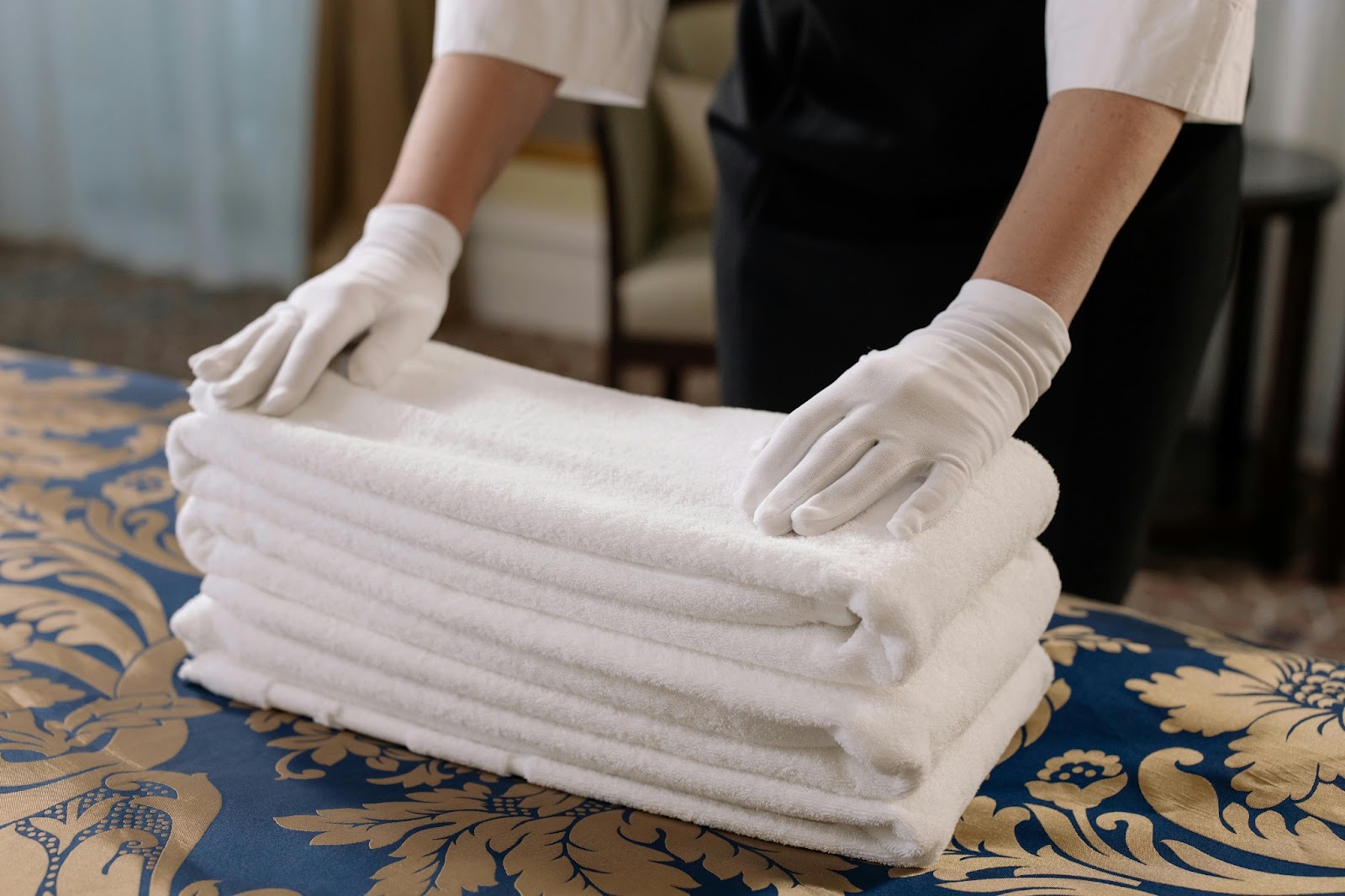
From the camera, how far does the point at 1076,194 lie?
77 centimetres

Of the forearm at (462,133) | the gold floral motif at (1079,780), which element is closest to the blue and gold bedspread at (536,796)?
the gold floral motif at (1079,780)

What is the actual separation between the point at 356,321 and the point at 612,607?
1.09 ft

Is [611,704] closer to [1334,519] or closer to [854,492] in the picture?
[854,492]

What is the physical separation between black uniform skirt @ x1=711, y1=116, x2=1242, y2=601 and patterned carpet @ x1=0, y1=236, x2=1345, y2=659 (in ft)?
4.47

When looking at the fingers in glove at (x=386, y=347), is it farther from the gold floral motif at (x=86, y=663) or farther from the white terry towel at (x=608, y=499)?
the gold floral motif at (x=86, y=663)

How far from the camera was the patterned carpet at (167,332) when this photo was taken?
7.89ft

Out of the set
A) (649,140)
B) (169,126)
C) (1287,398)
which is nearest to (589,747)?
(1287,398)

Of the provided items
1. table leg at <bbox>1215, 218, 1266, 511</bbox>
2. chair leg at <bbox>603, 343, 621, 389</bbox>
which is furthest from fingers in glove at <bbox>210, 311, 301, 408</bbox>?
table leg at <bbox>1215, 218, 1266, 511</bbox>

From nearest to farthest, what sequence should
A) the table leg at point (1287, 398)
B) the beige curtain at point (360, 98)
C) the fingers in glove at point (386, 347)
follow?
the fingers in glove at point (386, 347) → the table leg at point (1287, 398) → the beige curtain at point (360, 98)

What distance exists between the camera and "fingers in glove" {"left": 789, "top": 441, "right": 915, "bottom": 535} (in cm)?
63

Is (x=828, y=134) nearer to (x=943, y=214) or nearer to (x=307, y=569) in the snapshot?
(x=943, y=214)

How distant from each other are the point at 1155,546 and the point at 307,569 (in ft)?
6.88

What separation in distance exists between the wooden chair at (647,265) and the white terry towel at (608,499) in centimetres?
161

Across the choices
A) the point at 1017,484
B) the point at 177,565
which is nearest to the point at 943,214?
the point at 1017,484
